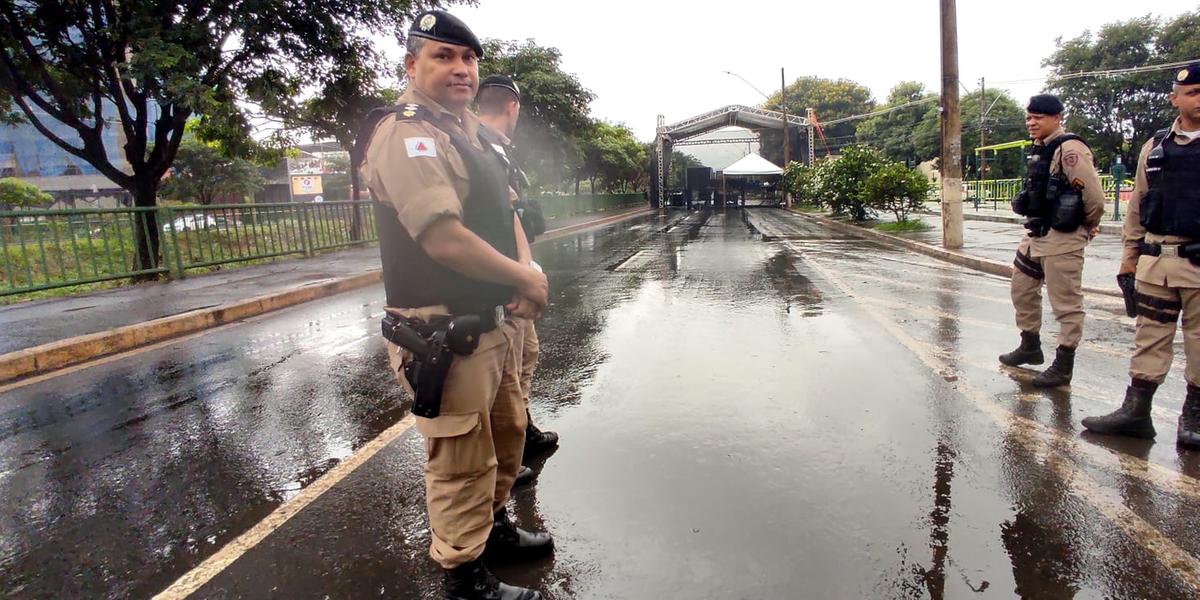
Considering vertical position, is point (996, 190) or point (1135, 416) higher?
point (996, 190)

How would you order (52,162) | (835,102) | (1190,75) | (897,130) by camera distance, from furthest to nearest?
(835,102) → (897,130) → (52,162) → (1190,75)

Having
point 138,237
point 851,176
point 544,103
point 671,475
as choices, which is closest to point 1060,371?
point 671,475

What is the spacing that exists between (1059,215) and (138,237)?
11.2m

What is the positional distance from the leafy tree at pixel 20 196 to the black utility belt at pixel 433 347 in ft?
126

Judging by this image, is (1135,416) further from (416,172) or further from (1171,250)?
(416,172)

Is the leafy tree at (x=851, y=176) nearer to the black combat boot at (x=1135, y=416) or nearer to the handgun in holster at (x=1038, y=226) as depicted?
the handgun in holster at (x=1038, y=226)

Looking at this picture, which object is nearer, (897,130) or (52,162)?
(52,162)

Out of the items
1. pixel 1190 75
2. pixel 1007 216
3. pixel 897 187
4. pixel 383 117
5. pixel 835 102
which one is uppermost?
pixel 835 102

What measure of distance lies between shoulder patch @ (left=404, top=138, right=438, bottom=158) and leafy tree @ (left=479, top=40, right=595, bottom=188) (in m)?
20.9

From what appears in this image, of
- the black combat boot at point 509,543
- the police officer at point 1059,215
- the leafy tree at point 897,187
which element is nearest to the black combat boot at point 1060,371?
the police officer at point 1059,215

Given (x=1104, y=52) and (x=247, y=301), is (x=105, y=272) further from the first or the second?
(x=1104, y=52)

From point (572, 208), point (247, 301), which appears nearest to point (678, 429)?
point (247, 301)

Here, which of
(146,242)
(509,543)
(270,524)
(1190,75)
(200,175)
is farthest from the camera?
(200,175)

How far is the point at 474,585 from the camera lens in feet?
6.84
